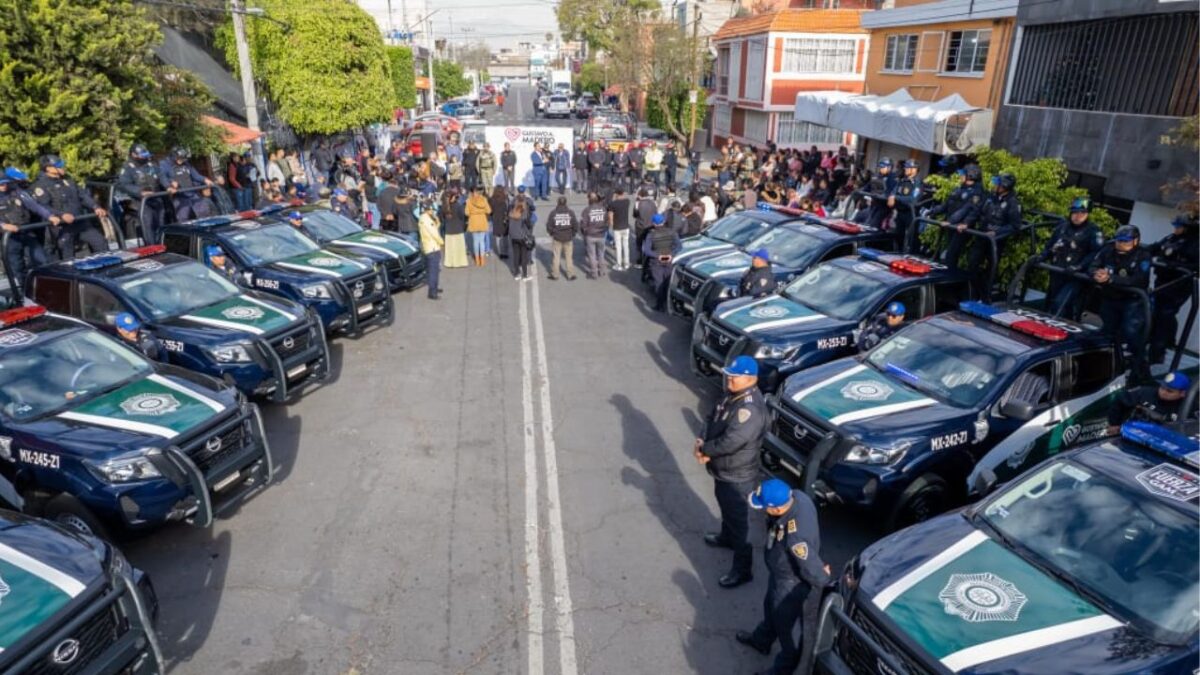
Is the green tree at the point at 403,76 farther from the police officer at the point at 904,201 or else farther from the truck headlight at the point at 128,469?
the truck headlight at the point at 128,469

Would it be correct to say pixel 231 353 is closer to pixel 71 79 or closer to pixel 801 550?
pixel 801 550

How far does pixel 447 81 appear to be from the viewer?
229 feet

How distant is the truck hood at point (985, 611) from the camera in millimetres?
3490

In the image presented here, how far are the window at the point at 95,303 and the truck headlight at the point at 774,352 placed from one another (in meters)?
6.94

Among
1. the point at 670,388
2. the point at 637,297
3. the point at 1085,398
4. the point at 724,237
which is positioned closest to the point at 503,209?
the point at 637,297

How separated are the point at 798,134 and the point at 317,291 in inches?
1030

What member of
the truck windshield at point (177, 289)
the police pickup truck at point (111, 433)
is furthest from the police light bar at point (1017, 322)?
the truck windshield at point (177, 289)

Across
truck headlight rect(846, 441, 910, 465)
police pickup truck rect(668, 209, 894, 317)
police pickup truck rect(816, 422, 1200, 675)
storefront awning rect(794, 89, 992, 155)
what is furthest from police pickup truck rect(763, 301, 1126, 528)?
storefront awning rect(794, 89, 992, 155)

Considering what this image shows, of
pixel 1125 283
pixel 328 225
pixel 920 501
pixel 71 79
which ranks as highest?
pixel 71 79

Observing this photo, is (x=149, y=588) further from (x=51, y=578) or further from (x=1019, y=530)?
(x=1019, y=530)

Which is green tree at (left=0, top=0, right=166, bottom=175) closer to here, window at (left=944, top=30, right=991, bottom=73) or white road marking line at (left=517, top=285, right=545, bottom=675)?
white road marking line at (left=517, top=285, right=545, bottom=675)

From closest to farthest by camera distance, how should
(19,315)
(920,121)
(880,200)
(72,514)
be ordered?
(72,514)
(19,315)
(880,200)
(920,121)

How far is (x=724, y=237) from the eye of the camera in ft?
39.3

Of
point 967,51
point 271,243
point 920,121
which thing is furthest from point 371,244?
point 967,51
